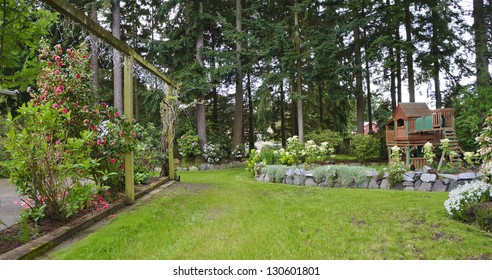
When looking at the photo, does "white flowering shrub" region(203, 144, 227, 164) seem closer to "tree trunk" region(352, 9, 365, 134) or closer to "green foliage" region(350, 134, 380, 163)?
"green foliage" region(350, 134, 380, 163)

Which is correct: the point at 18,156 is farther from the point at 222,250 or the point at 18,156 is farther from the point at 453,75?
the point at 453,75

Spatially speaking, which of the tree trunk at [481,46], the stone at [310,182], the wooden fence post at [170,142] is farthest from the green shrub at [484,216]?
the tree trunk at [481,46]

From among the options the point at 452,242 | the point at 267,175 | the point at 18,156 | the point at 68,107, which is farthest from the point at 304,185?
the point at 18,156

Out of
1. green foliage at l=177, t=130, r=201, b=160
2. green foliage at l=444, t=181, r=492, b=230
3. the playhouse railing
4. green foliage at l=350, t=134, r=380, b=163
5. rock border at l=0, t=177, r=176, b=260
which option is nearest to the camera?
rock border at l=0, t=177, r=176, b=260

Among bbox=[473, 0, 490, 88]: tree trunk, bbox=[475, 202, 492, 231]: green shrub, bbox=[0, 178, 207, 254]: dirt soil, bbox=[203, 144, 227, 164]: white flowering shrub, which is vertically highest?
bbox=[473, 0, 490, 88]: tree trunk

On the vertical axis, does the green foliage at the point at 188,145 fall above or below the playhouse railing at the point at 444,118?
below

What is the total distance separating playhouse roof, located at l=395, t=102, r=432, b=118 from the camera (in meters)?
9.56

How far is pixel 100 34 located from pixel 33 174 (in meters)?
1.87

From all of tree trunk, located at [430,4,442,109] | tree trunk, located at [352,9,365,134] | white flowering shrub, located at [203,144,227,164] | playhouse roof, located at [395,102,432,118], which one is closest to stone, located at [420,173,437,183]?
playhouse roof, located at [395,102,432,118]

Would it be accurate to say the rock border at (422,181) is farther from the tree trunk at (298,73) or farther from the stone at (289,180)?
the tree trunk at (298,73)

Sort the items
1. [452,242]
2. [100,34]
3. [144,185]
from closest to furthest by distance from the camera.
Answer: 1. [452,242]
2. [100,34]
3. [144,185]

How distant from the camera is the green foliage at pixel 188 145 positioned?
1176cm

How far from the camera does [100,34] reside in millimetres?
3926

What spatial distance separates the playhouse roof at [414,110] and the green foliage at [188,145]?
23.4ft
